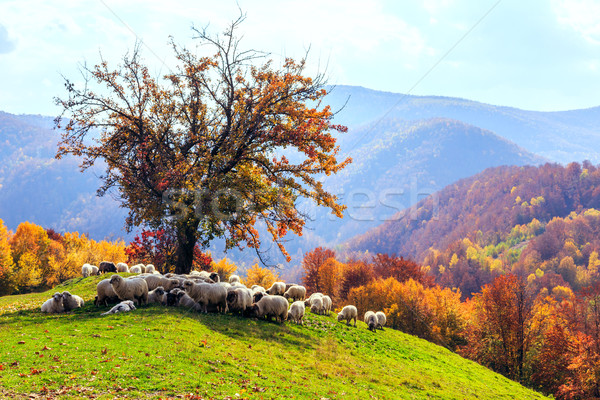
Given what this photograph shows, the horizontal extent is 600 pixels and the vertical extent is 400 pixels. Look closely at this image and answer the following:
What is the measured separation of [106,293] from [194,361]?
35.3 ft

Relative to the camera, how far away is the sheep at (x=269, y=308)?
912 inches

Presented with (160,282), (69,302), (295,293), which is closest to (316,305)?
(295,293)

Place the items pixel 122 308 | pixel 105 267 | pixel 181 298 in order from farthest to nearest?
pixel 105 267 → pixel 181 298 → pixel 122 308

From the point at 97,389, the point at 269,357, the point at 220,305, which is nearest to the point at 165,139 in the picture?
the point at 220,305

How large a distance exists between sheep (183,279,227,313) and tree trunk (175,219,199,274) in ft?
14.9

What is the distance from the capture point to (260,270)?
91.4 meters

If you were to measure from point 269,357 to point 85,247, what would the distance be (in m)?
80.0

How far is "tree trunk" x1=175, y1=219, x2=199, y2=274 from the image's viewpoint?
26.5m

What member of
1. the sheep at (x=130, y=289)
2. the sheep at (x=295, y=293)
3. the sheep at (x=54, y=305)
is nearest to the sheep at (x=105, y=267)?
the sheep at (x=54, y=305)

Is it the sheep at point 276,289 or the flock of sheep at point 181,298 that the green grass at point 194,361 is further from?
the sheep at point 276,289

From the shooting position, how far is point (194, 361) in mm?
14031

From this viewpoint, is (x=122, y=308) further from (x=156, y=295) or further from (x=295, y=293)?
(x=295, y=293)

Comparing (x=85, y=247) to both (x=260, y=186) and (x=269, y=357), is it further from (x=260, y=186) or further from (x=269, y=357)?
(x=269, y=357)

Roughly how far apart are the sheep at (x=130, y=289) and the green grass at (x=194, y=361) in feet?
4.39
